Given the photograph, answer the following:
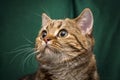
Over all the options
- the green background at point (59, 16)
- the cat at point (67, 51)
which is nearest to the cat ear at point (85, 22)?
the cat at point (67, 51)

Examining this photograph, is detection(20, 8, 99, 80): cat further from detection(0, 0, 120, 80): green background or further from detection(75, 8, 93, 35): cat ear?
detection(0, 0, 120, 80): green background

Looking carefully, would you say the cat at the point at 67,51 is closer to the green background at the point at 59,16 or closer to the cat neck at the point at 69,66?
the cat neck at the point at 69,66

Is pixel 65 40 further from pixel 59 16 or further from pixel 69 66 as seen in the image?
pixel 59 16

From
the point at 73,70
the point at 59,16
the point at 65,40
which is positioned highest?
the point at 59,16

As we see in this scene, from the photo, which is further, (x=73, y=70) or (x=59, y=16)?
(x=59, y=16)

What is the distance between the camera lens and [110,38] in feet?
4.53

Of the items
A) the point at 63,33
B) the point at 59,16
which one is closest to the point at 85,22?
the point at 63,33

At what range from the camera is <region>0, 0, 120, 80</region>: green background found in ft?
4.47

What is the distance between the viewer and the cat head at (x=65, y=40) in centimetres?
104

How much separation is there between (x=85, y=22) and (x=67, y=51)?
0.14 m

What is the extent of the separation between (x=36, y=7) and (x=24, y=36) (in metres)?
0.14

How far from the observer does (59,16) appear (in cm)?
135

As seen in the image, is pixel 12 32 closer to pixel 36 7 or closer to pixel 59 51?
pixel 36 7

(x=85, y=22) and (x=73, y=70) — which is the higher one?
(x=85, y=22)
